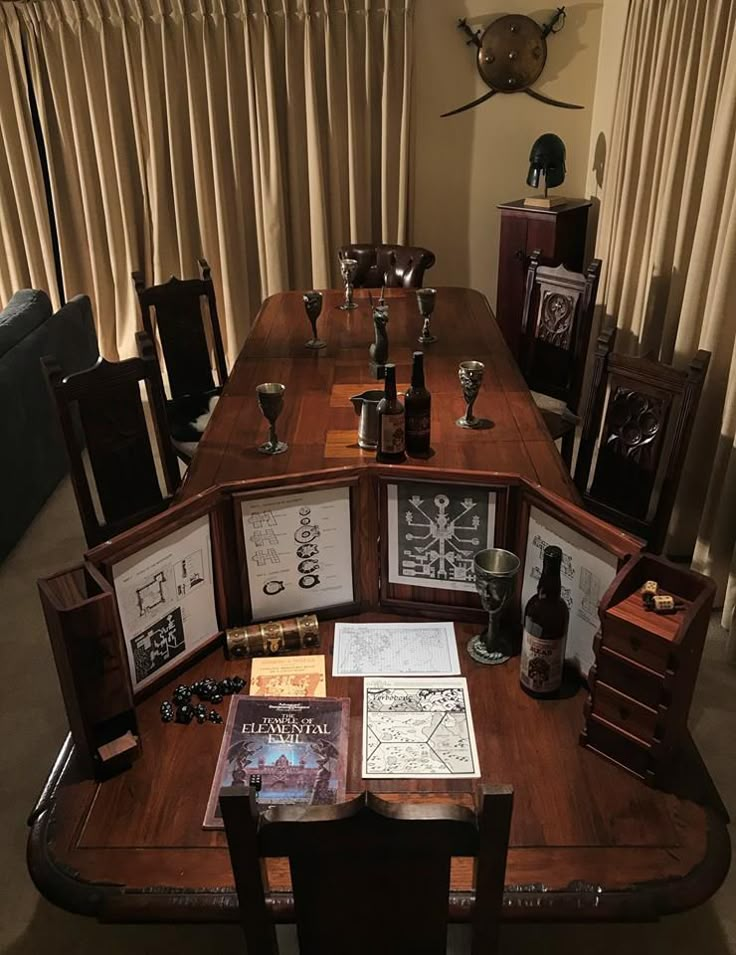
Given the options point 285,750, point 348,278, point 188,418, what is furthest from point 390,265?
point 285,750

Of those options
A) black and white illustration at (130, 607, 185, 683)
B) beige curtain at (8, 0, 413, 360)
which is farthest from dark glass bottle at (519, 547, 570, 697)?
beige curtain at (8, 0, 413, 360)

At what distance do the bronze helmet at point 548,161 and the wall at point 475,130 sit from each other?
0.49 metres

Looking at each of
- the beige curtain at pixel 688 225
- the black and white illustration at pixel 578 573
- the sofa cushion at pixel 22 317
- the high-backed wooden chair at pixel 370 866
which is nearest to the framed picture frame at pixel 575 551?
the black and white illustration at pixel 578 573

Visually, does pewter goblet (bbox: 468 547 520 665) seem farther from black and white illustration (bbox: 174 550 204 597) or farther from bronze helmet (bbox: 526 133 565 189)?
bronze helmet (bbox: 526 133 565 189)

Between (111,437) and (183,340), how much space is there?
105cm

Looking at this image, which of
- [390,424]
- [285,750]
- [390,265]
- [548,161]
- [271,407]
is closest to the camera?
[285,750]

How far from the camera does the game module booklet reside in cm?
121

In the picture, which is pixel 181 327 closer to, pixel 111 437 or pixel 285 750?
pixel 111 437

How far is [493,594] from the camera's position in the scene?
1391 mm

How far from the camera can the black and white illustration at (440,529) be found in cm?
153

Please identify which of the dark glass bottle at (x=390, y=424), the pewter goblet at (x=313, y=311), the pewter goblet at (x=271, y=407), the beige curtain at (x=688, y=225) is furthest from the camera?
the pewter goblet at (x=313, y=311)

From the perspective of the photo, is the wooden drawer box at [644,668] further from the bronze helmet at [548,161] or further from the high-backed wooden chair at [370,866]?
the bronze helmet at [548,161]

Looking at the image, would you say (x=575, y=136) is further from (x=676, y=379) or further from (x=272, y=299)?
(x=676, y=379)

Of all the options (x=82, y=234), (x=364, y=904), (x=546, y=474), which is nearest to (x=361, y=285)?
(x=82, y=234)
